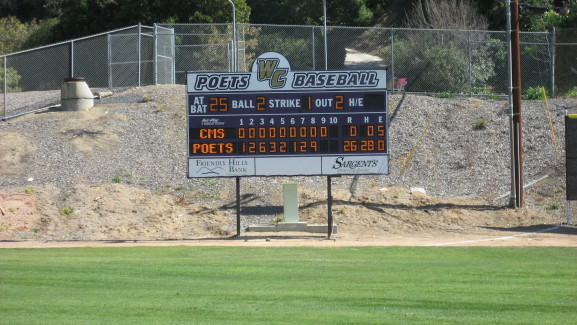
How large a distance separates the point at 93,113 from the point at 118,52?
3151 mm

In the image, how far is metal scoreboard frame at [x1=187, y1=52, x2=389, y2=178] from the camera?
70.3 feet

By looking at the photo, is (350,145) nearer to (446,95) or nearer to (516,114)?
(516,114)

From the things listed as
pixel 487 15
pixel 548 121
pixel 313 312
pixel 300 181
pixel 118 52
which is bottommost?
pixel 313 312

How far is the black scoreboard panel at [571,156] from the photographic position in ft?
80.4

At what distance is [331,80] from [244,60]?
1377cm

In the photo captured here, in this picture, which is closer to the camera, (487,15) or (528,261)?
(528,261)

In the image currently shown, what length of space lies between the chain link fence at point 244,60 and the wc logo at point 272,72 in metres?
10.9

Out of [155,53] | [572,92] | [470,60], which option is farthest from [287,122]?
[572,92]

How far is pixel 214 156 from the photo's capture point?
2158 cm

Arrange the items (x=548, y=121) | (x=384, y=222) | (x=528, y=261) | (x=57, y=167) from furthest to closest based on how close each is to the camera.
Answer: (x=548, y=121), (x=57, y=167), (x=384, y=222), (x=528, y=261)

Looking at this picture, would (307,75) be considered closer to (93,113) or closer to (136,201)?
(136,201)

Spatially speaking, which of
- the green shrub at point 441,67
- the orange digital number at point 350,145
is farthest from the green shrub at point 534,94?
the orange digital number at point 350,145

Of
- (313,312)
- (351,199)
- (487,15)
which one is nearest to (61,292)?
(313,312)

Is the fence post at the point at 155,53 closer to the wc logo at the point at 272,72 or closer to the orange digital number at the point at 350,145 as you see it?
the wc logo at the point at 272,72
